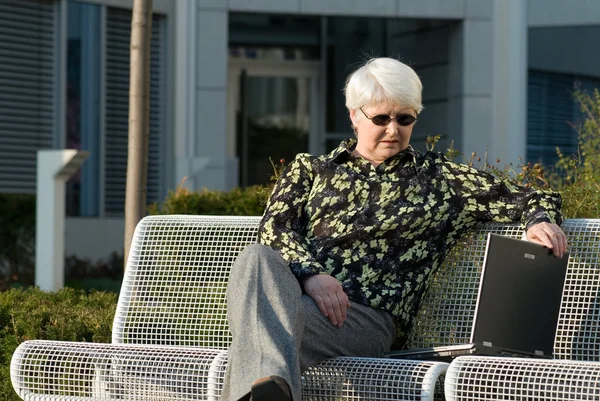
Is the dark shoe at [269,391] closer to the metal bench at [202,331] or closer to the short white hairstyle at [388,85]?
the metal bench at [202,331]

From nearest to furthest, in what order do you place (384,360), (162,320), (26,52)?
1. (384,360)
2. (162,320)
3. (26,52)

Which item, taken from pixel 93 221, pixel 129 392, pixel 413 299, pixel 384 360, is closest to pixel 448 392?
pixel 384 360

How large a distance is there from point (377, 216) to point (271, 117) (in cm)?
1150

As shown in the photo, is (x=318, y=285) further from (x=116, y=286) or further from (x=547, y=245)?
(x=116, y=286)

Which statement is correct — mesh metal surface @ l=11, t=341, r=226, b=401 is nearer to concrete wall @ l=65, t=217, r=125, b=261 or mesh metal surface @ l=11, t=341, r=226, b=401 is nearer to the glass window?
concrete wall @ l=65, t=217, r=125, b=261

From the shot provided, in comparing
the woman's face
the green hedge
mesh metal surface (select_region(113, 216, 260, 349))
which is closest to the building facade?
the green hedge

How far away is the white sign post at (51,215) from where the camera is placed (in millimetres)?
8273

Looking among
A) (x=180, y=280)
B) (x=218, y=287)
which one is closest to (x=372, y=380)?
(x=218, y=287)

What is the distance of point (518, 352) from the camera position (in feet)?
13.2

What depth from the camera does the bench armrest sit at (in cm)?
360

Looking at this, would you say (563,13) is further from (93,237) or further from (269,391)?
(269,391)

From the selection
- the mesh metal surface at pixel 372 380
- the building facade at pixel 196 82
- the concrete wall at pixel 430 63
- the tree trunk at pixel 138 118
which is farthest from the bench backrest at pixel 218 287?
the concrete wall at pixel 430 63

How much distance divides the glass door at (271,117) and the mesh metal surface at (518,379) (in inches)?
474

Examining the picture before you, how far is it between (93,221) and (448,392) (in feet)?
32.0
